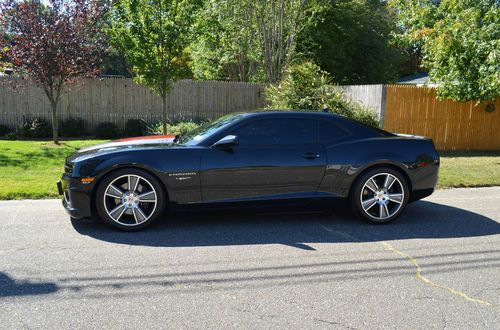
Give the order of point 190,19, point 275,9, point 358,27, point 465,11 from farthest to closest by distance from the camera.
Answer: point 358,27 < point 275,9 < point 465,11 < point 190,19

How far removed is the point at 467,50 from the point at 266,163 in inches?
399

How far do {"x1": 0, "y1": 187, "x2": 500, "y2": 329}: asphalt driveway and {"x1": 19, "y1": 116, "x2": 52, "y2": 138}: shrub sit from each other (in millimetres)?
→ 9889

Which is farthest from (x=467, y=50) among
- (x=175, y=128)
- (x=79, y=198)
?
(x=79, y=198)

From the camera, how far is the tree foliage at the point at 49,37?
12344 mm

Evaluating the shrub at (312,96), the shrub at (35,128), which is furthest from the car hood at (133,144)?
the shrub at (35,128)

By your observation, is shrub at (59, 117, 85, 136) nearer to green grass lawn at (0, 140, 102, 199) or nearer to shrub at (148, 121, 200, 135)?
shrub at (148, 121, 200, 135)

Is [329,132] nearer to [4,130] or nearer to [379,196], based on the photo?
[379,196]

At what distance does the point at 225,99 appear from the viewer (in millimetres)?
18703

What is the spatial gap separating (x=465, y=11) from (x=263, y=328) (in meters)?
13.0

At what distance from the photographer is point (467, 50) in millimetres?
13156

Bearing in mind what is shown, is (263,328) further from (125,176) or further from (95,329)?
(125,176)

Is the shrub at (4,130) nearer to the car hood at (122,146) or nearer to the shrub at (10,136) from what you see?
the shrub at (10,136)

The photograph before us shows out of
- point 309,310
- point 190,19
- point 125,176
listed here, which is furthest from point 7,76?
point 309,310

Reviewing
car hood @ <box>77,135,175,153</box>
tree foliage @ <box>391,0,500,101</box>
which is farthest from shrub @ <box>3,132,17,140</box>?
tree foliage @ <box>391,0,500,101</box>
